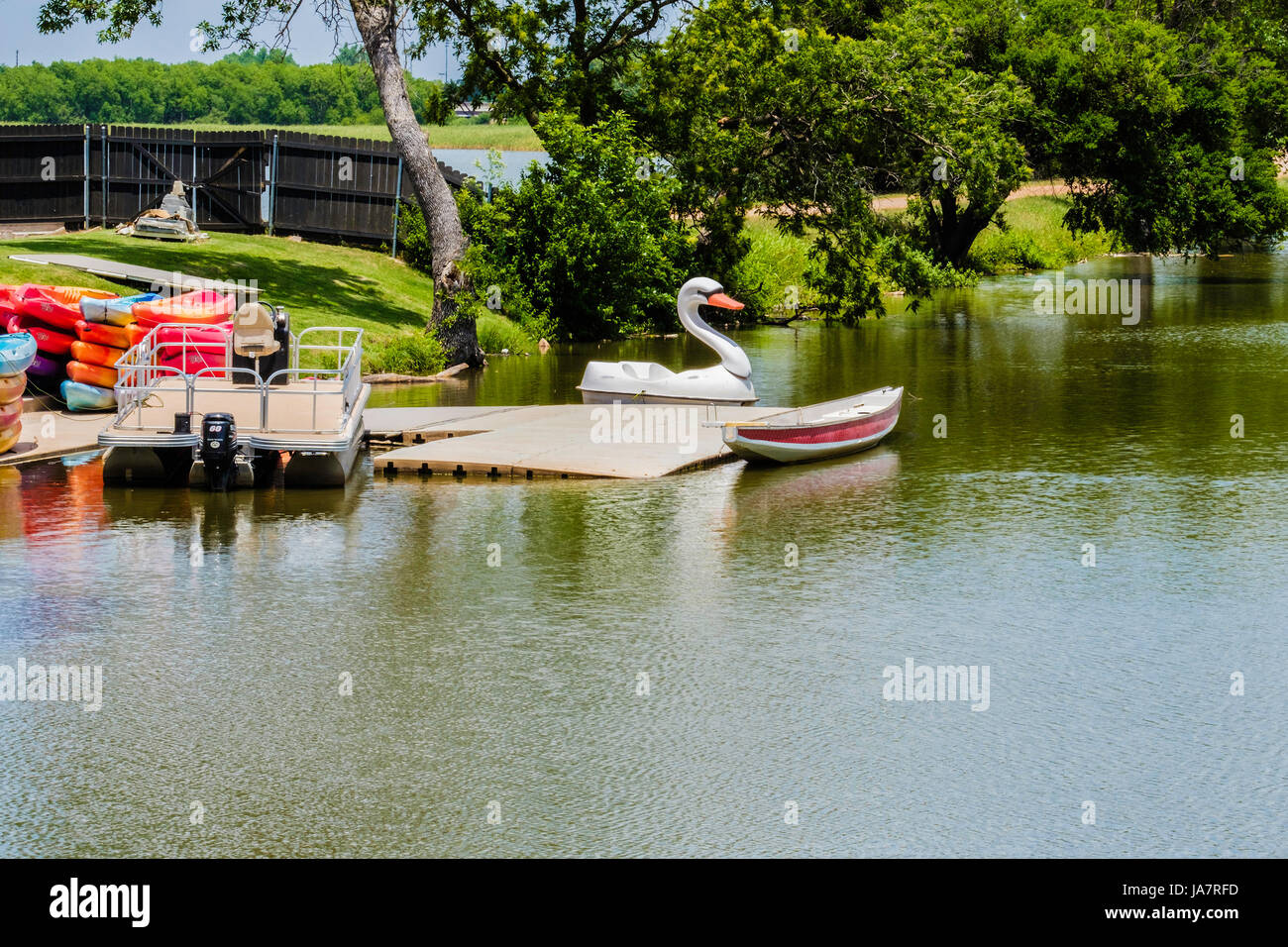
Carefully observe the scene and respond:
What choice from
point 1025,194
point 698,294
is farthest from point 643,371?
point 1025,194

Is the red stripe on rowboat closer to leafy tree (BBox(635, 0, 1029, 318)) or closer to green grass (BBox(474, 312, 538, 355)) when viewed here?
green grass (BBox(474, 312, 538, 355))

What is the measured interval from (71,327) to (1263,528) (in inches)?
656

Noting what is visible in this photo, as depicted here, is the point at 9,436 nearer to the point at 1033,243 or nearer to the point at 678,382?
the point at 678,382

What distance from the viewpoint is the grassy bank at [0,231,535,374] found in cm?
2892

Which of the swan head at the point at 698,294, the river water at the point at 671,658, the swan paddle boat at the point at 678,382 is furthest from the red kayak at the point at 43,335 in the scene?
the swan head at the point at 698,294

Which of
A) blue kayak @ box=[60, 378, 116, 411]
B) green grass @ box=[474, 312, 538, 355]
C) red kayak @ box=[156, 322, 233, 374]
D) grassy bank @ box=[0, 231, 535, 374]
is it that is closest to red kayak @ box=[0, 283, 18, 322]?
blue kayak @ box=[60, 378, 116, 411]

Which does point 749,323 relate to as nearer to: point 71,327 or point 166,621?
point 71,327

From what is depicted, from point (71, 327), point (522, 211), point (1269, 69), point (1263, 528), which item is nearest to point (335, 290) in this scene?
point (522, 211)

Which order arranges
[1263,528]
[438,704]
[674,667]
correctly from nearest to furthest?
[438,704]
[674,667]
[1263,528]

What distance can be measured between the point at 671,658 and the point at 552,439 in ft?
30.6

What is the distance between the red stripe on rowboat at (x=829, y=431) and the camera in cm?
1916

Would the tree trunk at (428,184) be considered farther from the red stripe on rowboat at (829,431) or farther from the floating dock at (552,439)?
the red stripe on rowboat at (829,431)

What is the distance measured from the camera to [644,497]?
17.8 meters

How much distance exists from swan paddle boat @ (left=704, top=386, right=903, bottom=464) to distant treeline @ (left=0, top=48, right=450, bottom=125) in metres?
149
